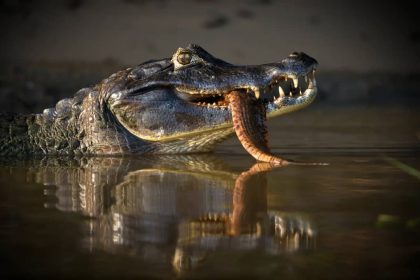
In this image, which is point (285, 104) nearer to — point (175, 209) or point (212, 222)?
point (175, 209)

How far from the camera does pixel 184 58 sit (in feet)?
20.5

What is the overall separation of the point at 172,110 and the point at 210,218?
2697 mm

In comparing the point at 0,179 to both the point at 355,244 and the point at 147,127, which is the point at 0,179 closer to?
the point at 147,127

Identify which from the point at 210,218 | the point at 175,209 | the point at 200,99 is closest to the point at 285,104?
the point at 200,99

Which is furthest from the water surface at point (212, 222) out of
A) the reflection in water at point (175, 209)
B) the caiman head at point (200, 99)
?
the caiman head at point (200, 99)

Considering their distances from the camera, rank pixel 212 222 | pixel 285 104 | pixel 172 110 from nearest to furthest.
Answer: pixel 212 222, pixel 285 104, pixel 172 110

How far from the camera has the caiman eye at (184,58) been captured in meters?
6.26

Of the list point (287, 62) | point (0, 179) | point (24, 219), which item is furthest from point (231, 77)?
point (24, 219)

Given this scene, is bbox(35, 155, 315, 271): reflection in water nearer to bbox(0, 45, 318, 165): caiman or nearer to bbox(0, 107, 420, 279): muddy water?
bbox(0, 107, 420, 279): muddy water

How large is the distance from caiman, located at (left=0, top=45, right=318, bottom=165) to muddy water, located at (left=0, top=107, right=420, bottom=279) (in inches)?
10.5

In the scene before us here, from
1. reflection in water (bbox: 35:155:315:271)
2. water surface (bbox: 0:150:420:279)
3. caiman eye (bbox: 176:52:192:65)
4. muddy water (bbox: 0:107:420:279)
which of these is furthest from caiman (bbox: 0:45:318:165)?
water surface (bbox: 0:150:420:279)

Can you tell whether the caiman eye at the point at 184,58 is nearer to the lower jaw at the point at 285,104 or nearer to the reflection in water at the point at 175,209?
the lower jaw at the point at 285,104

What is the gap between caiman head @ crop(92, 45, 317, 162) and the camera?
587 cm

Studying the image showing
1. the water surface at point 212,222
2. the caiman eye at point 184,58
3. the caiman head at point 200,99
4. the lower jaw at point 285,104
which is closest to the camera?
the water surface at point 212,222
